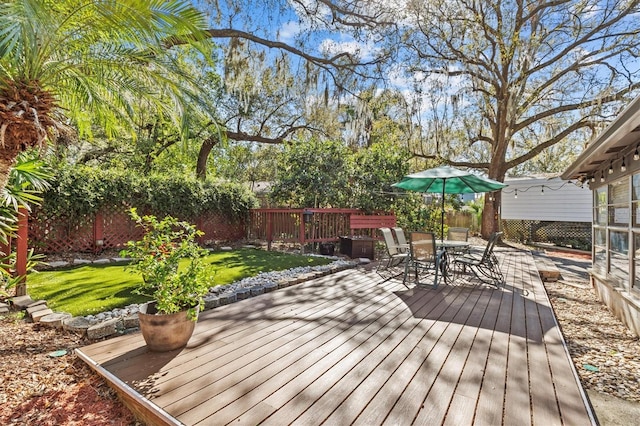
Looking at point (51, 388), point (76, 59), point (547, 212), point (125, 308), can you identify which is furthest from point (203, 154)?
point (547, 212)

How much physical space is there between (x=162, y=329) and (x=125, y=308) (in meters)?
1.47

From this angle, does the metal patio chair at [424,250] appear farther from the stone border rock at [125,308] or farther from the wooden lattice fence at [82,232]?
the wooden lattice fence at [82,232]

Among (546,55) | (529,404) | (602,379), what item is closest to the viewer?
(529,404)

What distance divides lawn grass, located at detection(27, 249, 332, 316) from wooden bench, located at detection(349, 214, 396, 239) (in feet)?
5.65

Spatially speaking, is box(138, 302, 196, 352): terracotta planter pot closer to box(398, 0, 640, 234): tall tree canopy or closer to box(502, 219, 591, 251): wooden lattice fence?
box(398, 0, 640, 234): tall tree canopy

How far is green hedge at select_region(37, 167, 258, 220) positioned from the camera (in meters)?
6.71

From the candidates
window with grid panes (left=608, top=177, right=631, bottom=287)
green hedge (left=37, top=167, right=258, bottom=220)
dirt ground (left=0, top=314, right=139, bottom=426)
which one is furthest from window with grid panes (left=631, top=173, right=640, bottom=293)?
green hedge (left=37, top=167, right=258, bottom=220)

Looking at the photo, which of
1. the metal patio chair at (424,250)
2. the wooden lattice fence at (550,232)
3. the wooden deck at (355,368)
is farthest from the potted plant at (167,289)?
the wooden lattice fence at (550,232)

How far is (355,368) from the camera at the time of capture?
2.32 metres

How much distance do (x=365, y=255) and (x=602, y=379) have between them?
5306 mm

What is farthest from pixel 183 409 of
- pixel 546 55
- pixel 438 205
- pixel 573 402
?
pixel 546 55

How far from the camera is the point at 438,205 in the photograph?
1202 centimetres

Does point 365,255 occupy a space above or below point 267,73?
below

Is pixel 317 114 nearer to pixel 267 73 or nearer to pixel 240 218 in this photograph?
pixel 267 73
